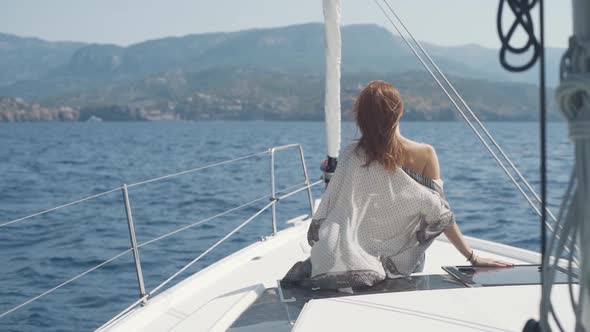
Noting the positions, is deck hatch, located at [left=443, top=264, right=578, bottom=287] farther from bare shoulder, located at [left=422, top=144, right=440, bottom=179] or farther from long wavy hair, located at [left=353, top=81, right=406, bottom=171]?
long wavy hair, located at [left=353, top=81, right=406, bottom=171]

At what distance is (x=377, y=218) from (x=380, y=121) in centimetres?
33

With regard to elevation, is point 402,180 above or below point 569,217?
below

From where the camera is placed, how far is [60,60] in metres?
199

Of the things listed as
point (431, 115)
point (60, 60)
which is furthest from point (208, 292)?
point (60, 60)

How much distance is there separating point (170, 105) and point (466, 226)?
71130 millimetres

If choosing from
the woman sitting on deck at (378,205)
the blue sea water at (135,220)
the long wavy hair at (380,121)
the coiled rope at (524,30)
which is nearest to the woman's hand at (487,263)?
the woman sitting on deck at (378,205)

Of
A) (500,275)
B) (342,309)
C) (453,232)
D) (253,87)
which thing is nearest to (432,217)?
(453,232)

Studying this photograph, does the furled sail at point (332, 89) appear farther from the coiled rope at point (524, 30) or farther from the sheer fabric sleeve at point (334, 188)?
the coiled rope at point (524, 30)

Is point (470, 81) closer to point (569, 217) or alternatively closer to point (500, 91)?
point (500, 91)

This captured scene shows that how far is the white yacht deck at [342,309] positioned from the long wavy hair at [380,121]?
1.48 feet

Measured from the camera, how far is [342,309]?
1904 mm

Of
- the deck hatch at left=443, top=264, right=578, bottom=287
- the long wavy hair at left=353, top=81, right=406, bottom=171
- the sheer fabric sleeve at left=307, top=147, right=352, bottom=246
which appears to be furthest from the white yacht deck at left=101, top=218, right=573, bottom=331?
the long wavy hair at left=353, top=81, right=406, bottom=171

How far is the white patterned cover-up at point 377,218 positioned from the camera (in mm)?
2246

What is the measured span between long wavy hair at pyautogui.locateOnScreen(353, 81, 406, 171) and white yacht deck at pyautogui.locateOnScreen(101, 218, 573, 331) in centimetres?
45
